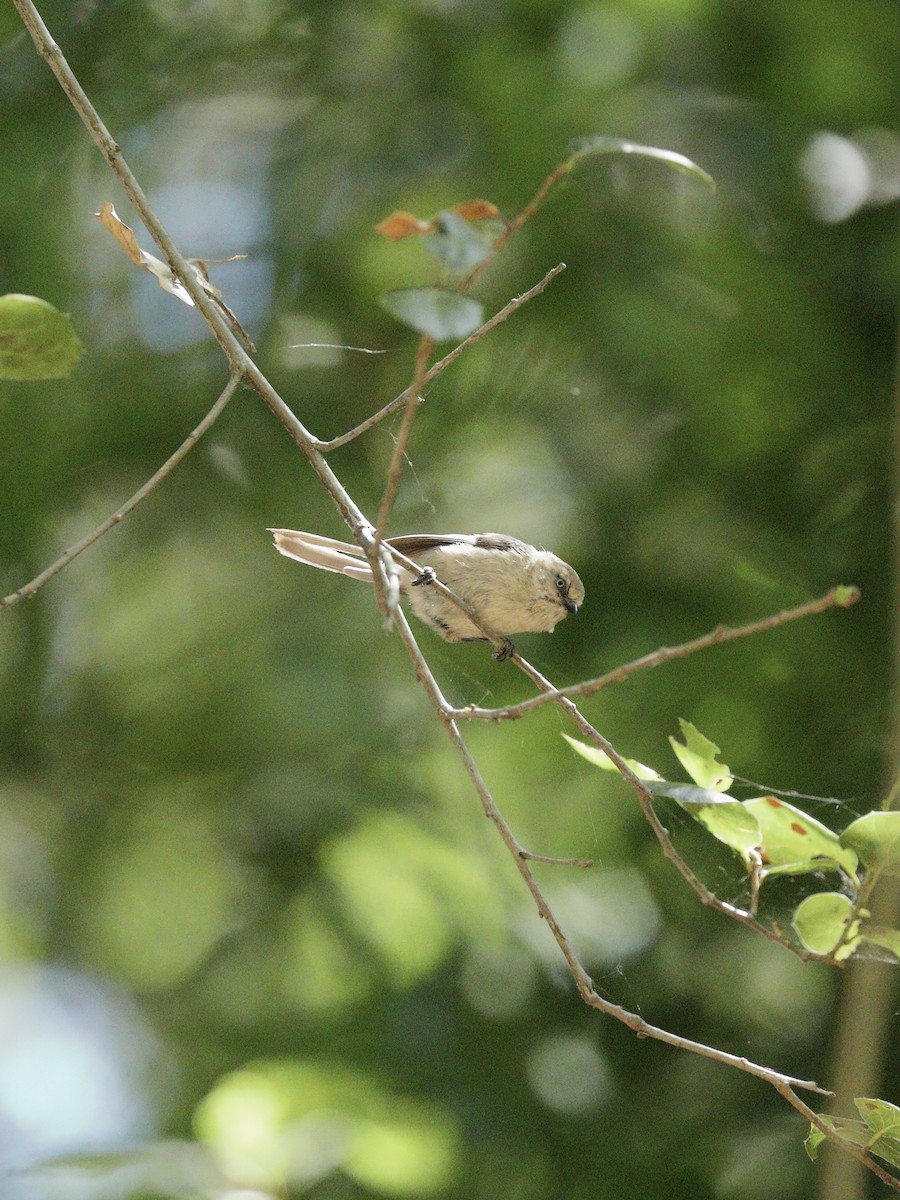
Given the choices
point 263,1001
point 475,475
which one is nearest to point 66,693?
point 263,1001

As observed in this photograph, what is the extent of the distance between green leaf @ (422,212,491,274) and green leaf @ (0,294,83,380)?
0.51m

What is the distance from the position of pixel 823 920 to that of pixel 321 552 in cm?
157

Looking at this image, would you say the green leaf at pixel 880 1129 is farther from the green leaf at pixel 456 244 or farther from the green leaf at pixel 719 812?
the green leaf at pixel 456 244

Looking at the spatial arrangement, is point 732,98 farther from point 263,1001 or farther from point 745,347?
point 263,1001

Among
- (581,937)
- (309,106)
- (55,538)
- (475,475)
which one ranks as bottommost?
(581,937)

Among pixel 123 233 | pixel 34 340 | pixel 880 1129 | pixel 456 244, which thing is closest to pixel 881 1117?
pixel 880 1129

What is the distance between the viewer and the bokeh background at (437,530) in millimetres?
3635

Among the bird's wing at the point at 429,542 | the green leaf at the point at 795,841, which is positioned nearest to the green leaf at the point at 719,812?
the green leaf at the point at 795,841

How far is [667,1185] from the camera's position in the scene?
3434 mm

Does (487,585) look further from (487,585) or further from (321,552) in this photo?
(321,552)

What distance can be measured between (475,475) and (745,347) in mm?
1062

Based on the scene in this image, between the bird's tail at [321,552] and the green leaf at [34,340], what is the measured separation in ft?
4.08

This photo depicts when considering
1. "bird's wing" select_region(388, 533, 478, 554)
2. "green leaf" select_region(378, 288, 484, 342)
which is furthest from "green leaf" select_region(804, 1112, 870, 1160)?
"bird's wing" select_region(388, 533, 478, 554)

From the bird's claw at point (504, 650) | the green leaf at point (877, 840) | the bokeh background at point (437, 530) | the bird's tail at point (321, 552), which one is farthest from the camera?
the bokeh background at point (437, 530)
